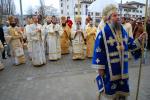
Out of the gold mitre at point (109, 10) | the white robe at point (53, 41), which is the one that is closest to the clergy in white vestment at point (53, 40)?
the white robe at point (53, 41)

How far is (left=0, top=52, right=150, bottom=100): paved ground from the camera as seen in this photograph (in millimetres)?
6133

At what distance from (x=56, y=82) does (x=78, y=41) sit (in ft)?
12.4

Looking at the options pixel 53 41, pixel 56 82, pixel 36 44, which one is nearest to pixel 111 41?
pixel 56 82

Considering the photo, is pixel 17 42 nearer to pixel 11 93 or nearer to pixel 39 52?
pixel 39 52

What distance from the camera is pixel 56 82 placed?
7262 mm

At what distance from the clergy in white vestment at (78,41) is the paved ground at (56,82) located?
0.60 metres

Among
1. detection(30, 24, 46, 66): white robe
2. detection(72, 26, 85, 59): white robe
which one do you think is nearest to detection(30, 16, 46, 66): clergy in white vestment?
detection(30, 24, 46, 66): white robe

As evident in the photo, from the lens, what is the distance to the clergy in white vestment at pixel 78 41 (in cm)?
1063

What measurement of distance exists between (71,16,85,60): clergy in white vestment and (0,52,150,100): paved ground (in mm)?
605

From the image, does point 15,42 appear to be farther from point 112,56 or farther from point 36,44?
point 112,56

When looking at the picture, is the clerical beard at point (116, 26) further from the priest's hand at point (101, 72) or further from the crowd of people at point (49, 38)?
the crowd of people at point (49, 38)

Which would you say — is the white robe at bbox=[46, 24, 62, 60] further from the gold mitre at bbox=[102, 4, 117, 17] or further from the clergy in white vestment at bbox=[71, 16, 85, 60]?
the gold mitre at bbox=[102, 4, 117, 17]

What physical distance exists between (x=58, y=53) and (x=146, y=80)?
4.70 metres

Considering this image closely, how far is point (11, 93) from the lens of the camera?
649 cm
